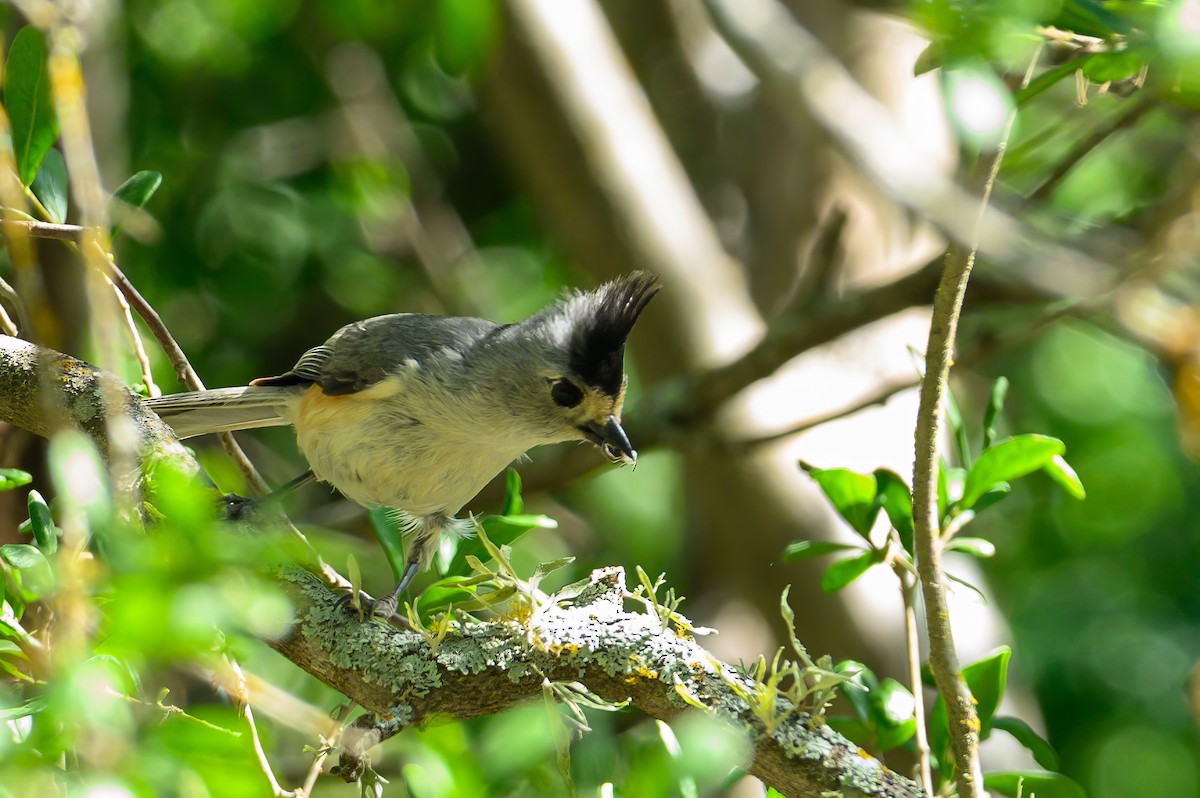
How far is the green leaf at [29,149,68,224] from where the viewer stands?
6.95 feet

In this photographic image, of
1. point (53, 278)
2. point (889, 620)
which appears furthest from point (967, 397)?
point (53, 278)

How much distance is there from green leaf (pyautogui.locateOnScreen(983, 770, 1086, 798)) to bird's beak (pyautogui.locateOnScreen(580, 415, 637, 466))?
131 centimetres

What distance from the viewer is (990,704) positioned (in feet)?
6.10

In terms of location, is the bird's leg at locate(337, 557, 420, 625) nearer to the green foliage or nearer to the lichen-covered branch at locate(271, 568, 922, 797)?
the lichen-covered branch at locate(271, 568, 922, 797)

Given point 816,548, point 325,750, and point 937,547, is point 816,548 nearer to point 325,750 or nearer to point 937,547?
point 937,547

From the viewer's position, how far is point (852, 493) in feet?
6.47

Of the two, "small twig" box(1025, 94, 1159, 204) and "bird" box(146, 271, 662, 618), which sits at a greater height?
"small twig" box(1025, 94, 1159, 204)

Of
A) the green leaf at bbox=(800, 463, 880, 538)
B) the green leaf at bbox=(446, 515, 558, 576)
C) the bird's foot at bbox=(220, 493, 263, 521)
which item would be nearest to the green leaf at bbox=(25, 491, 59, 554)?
the bird's foot at bbox=(220, 493, 263, 521)

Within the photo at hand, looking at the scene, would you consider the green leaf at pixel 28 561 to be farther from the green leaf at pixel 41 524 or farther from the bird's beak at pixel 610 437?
the bird's beak at pixel 610 437

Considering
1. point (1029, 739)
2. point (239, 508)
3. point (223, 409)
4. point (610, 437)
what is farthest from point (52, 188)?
point (1029, 739)

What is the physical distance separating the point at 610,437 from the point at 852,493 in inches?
41.2

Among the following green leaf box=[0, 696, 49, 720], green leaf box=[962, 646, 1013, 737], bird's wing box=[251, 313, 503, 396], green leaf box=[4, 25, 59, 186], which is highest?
green leaf box=[4, 25, 59, 186]

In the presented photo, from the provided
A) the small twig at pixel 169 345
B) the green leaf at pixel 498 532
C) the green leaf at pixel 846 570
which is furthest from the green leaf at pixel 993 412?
the small twig at pixel 169 345

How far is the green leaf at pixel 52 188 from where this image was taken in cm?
212
